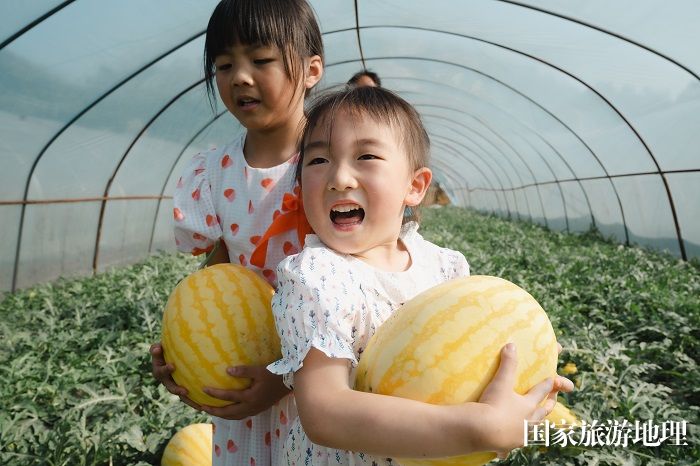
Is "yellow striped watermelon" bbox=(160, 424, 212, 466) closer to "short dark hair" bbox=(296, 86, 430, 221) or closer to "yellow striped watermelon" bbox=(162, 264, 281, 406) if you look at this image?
"yellow striped watermelon" bbox=(162, 264, 281, 406)

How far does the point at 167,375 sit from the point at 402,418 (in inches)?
40.2

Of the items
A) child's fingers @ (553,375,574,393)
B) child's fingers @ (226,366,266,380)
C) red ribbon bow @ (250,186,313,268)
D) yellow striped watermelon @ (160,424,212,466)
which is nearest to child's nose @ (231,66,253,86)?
red ribbon bow @ (250,186,313,268)

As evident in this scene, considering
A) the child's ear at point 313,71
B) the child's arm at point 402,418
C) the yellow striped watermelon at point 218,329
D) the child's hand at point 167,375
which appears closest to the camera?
the child's arm at point 402,418

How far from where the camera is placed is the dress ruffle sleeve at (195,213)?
6.58 feet

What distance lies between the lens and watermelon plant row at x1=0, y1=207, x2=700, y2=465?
118 inches

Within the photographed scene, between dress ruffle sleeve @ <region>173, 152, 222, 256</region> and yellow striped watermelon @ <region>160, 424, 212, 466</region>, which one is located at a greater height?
dress ruffle sleeve @ <region>173, 152, 222, 256</region>

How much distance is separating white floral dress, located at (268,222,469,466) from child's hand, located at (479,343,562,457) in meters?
0.31

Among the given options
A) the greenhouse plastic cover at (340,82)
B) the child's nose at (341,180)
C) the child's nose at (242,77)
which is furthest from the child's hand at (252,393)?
the greenhouse plastic cover at (340,82)

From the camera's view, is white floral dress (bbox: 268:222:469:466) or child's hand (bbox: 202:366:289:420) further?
child's hand (bbox: 202:366:289:420)

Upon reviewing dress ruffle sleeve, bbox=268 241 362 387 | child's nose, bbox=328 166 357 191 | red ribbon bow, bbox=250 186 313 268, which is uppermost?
red ribbon bow, bbox=250 186 313 268

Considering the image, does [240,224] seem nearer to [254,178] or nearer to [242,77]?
[254,178]

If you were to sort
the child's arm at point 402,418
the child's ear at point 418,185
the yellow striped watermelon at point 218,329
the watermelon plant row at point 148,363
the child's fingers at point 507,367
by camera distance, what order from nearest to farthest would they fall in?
the child's arm at point 402,418
the child's fingers at point 507,367
the child's ear at point 418,185
the yellow striped watermelon at point 218,329
the watermelon plant row at point 148,363

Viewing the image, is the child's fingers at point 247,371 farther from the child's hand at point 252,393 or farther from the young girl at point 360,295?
the young girl at point 360,295

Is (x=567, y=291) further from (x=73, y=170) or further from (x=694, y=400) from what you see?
(x=73, y=170)
